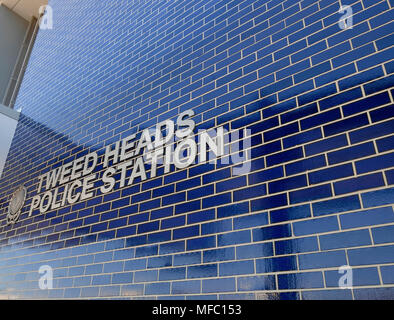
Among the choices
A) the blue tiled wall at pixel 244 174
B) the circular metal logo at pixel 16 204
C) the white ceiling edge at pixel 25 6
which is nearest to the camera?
the blue tiled wall at pixel 244 174

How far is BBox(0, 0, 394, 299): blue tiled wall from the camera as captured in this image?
122 centimetres

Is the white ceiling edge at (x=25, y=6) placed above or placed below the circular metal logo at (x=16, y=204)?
above

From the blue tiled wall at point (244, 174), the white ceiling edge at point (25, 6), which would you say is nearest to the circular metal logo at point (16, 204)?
the blue tiled wall at point (244, 174)

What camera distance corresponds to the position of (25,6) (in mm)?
5445

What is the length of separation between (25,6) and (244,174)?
5532 millimetres

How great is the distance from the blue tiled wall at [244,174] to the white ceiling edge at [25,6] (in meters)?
3.51

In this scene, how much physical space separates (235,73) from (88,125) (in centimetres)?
139

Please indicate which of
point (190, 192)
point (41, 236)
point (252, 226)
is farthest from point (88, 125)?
point (252, 226)

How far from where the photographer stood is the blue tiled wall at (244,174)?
1.22 metres

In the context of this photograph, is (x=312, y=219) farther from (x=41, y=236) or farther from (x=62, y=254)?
(x=41, y=236)

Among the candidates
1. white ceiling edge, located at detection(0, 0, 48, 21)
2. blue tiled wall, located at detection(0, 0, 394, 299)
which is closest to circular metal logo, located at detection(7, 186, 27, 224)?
blue tiled wall, located at detection(0, 0, 394, 299)

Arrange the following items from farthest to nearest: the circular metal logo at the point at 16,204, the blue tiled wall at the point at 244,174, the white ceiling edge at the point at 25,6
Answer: the white ceiling edge at the point at 25,6
the circular metal logo at the point at 16,204
the blue tiled wall at the point at 244,174

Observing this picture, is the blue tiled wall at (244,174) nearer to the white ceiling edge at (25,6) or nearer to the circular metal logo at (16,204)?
the circular metal logo at (16,204)

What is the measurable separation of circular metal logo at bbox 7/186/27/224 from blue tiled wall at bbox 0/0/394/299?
0.44 ft
